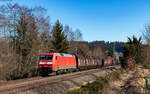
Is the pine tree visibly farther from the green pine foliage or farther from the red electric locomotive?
the red electric locomotive

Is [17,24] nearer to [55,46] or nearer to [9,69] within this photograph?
[9,69]

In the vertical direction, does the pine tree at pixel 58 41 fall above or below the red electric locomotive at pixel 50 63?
above

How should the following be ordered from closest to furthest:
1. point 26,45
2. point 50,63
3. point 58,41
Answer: point 50,63 < point 26,45 < point 58,41

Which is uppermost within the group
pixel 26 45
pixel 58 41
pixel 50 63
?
pixel 58 41

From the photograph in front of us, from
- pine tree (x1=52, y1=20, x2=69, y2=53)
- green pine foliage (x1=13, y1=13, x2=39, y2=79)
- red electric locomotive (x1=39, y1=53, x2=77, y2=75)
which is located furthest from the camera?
pine tree (x1=52, y1=20, x2=69, y2=53)

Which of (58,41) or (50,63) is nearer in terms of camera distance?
(50,63)

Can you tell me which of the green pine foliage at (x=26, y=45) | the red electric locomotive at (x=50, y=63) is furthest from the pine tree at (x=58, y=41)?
the red electric locomotive at (x=50, y=63)

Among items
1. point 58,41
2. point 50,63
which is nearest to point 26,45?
point 50,63

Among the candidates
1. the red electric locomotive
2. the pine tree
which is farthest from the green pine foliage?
the pine tree

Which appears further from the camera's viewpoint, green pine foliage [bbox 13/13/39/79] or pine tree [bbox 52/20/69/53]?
pine tree [bbox 52/20/69/53]

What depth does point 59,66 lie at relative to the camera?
22250 mm

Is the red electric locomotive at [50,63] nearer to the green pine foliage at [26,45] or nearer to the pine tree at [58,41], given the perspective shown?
the green pine foliage at [26,45]

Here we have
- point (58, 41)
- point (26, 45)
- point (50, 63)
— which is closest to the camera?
point (50, 63)

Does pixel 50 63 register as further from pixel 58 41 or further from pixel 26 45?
pixel 58 41
